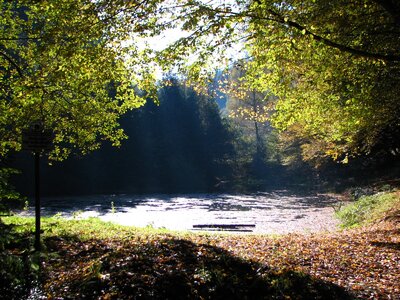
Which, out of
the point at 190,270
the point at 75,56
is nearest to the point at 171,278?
the point at 190,270

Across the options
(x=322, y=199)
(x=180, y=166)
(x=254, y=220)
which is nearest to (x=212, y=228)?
(x=254, y=220)

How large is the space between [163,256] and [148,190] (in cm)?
4288

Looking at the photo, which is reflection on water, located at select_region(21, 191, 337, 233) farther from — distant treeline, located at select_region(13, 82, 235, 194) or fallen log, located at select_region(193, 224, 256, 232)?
distant treeline, located at select_region(13, 82, 235, 194)

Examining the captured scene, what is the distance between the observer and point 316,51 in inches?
352

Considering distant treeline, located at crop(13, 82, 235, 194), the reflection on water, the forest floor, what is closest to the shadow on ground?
the forest floor

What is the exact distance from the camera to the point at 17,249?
7293 mm

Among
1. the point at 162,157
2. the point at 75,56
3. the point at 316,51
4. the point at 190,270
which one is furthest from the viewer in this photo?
the point at 162,157

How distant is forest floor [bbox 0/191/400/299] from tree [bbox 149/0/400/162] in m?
4.05

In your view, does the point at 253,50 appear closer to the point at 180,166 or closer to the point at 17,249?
the point at 17,249

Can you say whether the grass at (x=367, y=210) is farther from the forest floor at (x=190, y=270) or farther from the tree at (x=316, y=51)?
the forest floor at (x=190, y=270)

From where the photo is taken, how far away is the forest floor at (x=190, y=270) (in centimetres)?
540

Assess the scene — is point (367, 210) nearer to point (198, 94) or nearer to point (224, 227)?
point (224, 227)

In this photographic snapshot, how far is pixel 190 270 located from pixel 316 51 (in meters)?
6.12

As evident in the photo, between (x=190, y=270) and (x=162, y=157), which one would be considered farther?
(x=162, y=157)
